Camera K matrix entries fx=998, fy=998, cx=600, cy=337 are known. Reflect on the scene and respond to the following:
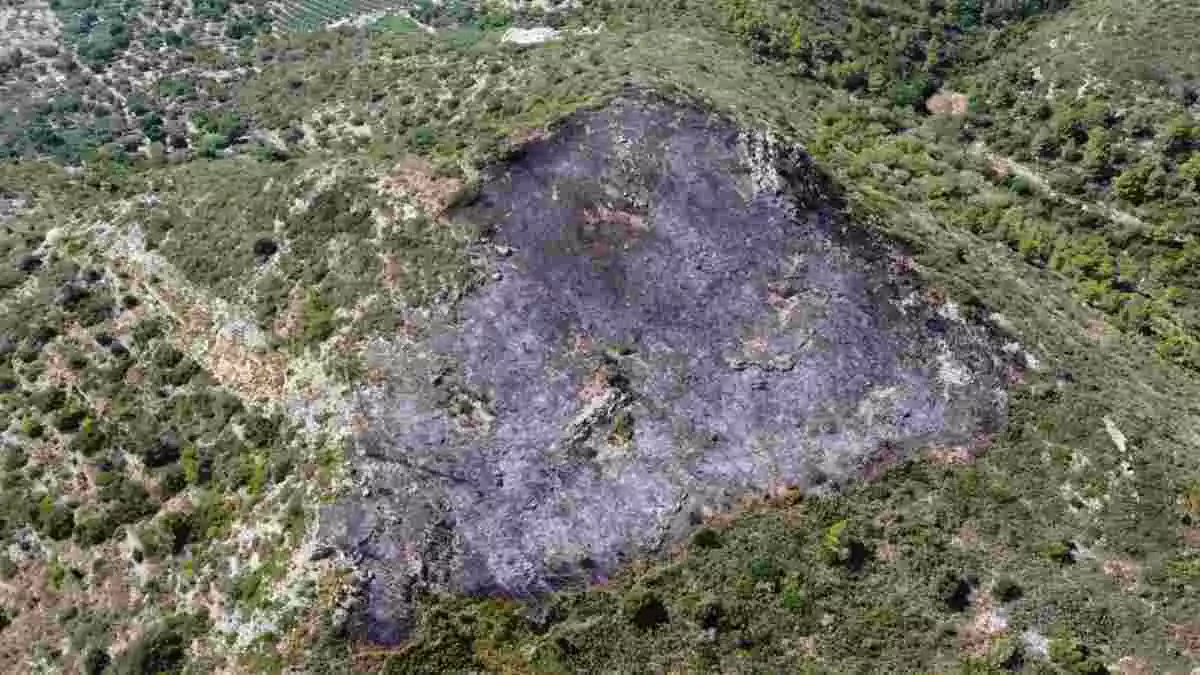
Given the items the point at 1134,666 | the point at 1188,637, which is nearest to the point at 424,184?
the point at 1134,666

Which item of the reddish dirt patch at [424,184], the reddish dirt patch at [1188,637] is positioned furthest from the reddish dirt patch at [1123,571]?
the reddish dirt patch at [424,184]

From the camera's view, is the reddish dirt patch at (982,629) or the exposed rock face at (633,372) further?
the exposed rock face at (633,372)

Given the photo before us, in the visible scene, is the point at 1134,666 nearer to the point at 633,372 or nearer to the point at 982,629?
the point at 982,629

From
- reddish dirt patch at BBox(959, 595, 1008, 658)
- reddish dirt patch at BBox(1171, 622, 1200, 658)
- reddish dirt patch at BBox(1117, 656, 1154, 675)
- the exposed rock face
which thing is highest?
the exposed rock face

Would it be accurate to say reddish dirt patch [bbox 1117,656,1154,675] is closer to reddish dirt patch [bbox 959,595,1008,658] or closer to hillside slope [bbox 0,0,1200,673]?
hillside slope [bbox 0,0,1200,673]

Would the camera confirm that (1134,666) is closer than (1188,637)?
Yes

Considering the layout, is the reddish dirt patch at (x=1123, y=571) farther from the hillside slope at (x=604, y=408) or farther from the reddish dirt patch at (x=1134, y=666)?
the reddish dirt patch at (x=1134, y=666)

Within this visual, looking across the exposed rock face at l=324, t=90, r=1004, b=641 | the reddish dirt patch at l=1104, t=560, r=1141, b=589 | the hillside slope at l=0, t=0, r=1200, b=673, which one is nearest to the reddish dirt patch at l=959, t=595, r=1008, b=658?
the hillside slope at l=0, t=0, r=1200, b=673

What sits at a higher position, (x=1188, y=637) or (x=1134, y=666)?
(x=1188, y=637)

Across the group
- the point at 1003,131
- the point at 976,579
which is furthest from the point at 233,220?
the point at 1003,131

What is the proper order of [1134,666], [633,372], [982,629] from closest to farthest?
[1134,666]
[982,629]
[633,372]
